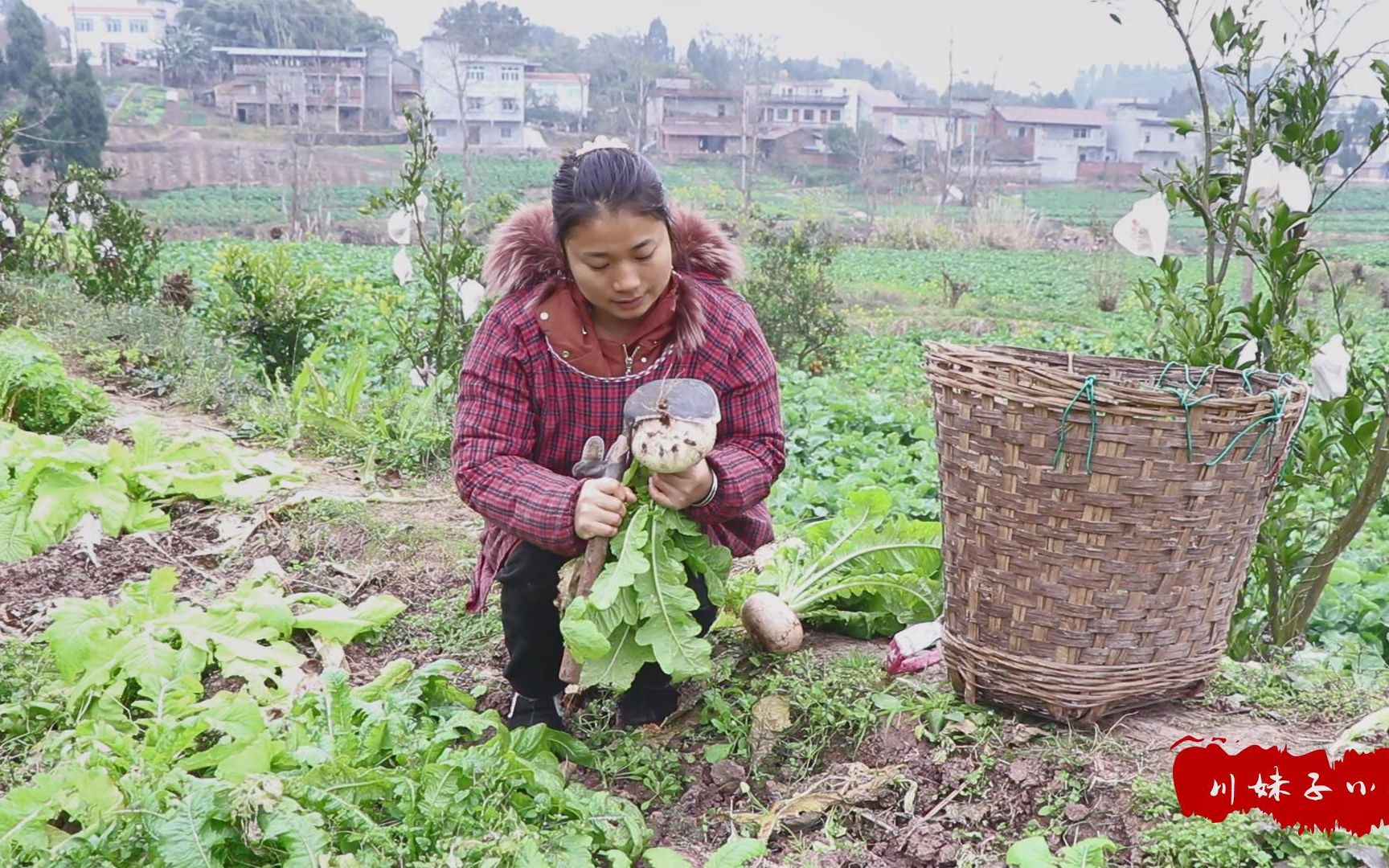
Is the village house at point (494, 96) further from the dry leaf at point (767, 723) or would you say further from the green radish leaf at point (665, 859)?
the green radish leaf at point (665, 859)

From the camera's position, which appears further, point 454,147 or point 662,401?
point 454,147

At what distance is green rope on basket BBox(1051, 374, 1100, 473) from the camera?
2.19 m

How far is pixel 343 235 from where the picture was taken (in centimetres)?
3148

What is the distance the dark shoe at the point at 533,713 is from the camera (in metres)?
2.77

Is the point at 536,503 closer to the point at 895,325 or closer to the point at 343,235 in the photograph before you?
the point at 895,325

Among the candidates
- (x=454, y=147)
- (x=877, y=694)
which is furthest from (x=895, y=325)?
(x=454, y=147)

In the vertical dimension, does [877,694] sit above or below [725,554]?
below

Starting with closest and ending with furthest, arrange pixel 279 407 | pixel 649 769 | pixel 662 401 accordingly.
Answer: pixel 662 401, pixel 649 769, pixel 279 407

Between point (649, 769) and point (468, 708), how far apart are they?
48 cm

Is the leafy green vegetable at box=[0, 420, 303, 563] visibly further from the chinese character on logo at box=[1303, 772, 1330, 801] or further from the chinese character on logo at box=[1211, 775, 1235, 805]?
the chinese character on logo at box=[1303, 772, 1330, 801]

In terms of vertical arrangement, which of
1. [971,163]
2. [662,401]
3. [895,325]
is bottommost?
[895,325]

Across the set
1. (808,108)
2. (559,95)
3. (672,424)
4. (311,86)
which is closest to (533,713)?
(672,424)

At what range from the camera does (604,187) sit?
2.31 meters

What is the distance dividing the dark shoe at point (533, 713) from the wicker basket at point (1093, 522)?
3.17ft
